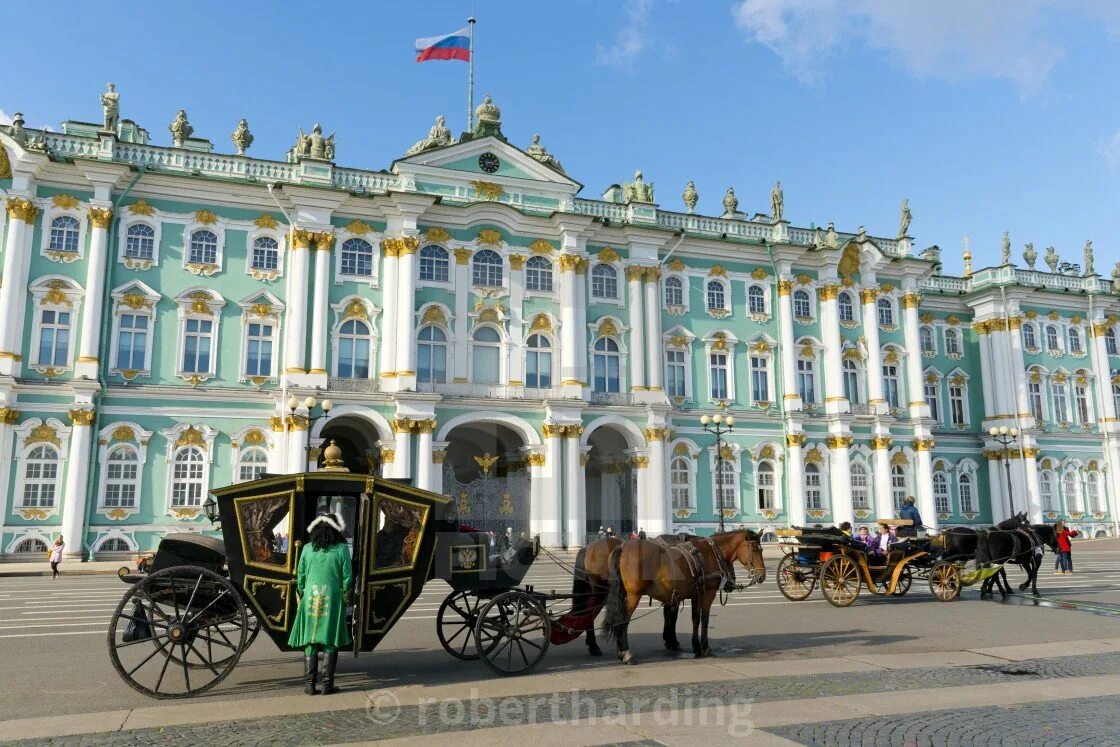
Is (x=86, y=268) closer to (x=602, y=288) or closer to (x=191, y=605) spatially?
(x=602, y=288)

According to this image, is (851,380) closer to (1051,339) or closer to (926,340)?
(926,340)

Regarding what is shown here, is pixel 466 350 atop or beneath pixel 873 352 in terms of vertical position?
beneath

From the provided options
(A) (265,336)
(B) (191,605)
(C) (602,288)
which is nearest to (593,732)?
(B) (191,605)

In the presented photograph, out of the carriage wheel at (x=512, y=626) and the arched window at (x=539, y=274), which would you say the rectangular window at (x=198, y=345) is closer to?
the arched window at (x=539, y=274)

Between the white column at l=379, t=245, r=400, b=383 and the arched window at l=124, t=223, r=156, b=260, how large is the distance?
27.9 ft

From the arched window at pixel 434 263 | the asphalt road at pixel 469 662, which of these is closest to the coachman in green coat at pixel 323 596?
the asphalt road at pixel 469 662

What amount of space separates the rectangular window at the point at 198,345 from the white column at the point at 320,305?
12.4 feet

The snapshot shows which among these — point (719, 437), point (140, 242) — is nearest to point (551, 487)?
point (719, 437)

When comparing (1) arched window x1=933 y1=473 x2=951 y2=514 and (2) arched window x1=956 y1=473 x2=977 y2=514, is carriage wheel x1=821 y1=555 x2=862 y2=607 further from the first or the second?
(2) arched window x1=956 y1=473 x2=977 y2=514

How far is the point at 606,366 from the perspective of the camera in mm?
36844

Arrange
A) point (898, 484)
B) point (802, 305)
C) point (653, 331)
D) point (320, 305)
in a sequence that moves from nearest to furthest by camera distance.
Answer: point (320, 305), point (653, 331), point (802, 305), point (898, 484)

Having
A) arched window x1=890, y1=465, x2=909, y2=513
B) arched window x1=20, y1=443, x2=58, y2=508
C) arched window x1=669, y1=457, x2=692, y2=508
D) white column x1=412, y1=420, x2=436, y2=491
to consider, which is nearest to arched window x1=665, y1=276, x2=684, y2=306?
arched window x1=669, y1=457, x2=692, y2=508

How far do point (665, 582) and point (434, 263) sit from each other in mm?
25899

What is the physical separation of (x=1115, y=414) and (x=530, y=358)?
3529cm
